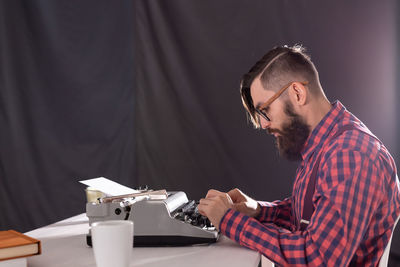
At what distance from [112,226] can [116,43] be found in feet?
8.30

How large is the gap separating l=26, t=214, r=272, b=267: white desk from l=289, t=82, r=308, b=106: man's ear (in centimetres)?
52

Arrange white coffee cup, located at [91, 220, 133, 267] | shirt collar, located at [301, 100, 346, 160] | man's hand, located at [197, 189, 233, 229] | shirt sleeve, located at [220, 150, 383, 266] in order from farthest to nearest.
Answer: shirt collar, located at [301, 100, 346, 160] → man's hand, located at [197, 189, 233, 229] → shirt sleeve, located at [220, 150, 383, 266] → white coffee cup, located at [91, 220, 133, 267]

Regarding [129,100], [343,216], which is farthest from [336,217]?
[129,100]

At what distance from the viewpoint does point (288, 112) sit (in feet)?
5.06

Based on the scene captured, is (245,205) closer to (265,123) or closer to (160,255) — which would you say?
(265,123)

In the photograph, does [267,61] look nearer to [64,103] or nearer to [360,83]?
[360,83]

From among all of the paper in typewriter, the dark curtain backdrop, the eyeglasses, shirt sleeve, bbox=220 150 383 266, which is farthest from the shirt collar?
the dark curtain backdrop

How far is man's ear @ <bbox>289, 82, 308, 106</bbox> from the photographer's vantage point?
151 centimetres

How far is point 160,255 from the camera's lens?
1.28m

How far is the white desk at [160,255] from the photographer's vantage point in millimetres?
1197

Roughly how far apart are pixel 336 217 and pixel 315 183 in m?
0.23

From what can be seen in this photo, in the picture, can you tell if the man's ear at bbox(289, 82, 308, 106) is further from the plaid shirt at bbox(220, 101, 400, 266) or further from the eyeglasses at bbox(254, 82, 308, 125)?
the plaid shirt at bbox(220, 101, 400, 266)

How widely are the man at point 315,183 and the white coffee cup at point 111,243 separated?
0.47m

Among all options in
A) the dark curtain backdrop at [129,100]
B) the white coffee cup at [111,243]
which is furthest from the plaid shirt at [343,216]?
the dark curtain backdrop at [129,100]
